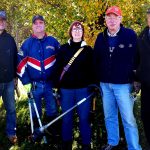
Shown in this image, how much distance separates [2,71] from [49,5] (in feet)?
12.6

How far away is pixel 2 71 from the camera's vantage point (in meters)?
6.83

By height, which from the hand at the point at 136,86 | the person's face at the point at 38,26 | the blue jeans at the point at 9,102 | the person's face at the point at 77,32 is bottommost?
the blue jeans at the point at 9,102

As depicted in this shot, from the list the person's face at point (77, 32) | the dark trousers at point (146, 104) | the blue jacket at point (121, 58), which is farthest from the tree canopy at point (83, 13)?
the dark trousers at point (146, 104)

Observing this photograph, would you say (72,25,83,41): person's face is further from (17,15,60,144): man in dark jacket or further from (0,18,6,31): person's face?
(0,18,6,31): person's face

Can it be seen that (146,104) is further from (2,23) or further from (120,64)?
(2,23)

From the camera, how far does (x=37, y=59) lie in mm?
6539

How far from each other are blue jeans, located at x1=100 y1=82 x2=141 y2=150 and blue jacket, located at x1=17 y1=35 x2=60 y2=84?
1.07 metres

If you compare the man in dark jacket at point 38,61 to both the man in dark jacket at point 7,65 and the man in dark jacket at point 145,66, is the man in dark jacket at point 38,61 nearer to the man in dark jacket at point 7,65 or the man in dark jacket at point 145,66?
the man in dark jacket at point 7,65

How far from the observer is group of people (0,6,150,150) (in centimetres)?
586

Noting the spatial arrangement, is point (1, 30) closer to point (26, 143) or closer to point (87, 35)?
point (26, 143)

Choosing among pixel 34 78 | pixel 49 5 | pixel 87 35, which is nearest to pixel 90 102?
pixel 34 78

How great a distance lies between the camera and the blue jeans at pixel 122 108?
5883 millimetres

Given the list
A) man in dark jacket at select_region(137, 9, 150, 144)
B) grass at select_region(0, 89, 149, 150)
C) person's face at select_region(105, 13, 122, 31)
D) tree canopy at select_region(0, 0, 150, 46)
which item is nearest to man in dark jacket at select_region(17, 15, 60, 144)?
grass at select_region(0, 89, 149, 150)

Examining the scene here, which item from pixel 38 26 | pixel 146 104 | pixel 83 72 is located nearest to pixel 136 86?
pixel 146 104
